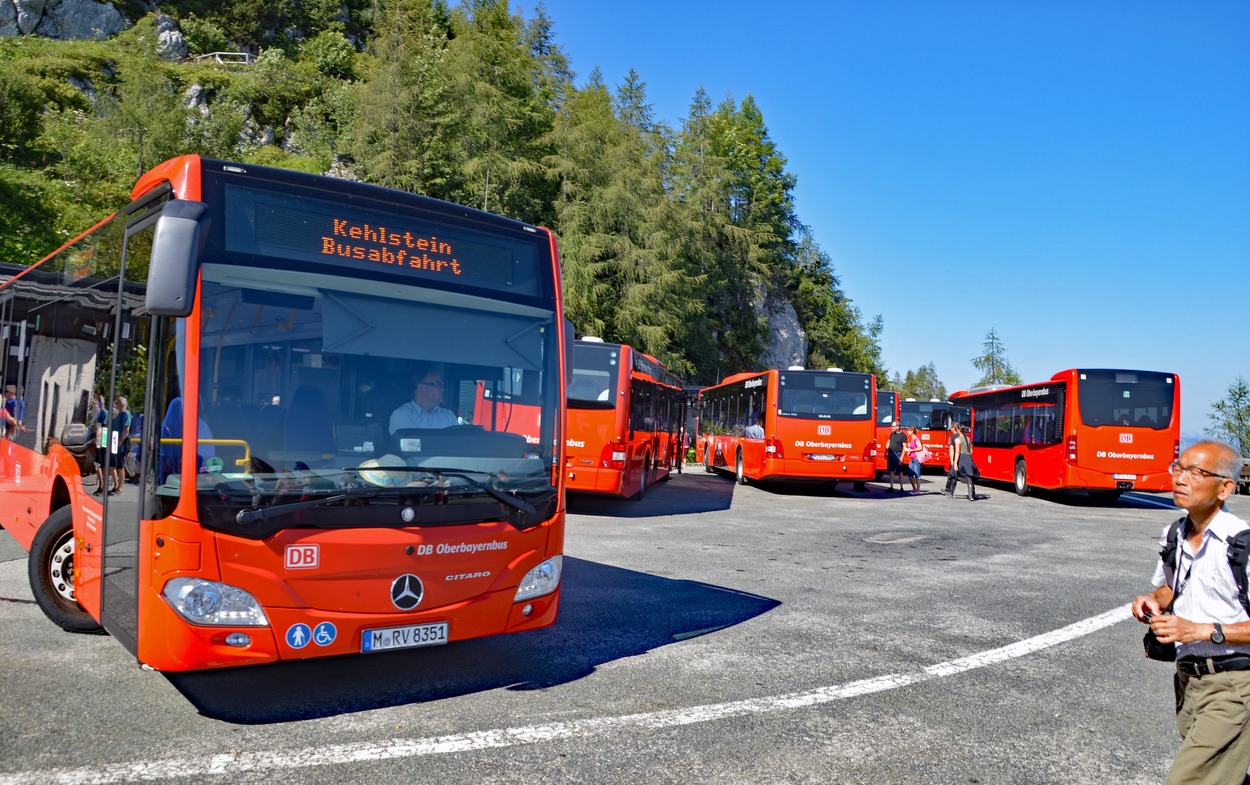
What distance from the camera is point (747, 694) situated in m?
5.53

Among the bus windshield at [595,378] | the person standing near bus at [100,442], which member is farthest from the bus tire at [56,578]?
the bus windshield at [595,378]

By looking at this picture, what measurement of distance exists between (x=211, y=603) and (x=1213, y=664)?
4272 mm

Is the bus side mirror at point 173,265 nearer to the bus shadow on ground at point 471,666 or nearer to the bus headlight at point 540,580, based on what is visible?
the bus shadow on ground at point 471,666

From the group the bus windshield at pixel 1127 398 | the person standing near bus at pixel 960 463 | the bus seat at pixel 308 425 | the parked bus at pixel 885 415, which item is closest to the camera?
the bus seat at pixel 308 425

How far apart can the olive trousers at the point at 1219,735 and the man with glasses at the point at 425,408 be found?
377 centimetres

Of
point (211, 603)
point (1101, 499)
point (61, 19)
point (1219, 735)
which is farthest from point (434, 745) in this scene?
point (61, 19)

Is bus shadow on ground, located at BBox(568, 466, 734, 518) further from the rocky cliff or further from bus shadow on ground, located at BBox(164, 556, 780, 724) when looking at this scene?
the rocky cliff

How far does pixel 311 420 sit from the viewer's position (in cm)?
488

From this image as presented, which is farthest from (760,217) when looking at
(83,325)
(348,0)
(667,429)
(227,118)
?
(83,325)

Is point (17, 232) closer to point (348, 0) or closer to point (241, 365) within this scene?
point (241, 365)

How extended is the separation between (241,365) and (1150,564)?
37.0 ft

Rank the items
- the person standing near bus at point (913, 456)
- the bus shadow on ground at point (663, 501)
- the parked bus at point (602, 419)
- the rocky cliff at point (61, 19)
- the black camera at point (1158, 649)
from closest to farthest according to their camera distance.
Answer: the black camera at point (1158, 649) < the parked bus at point (602, 419) < the bus shadow on ground at point (663, 501) < the person standing near bus at point (913, 456) < the rocky cliff at point (61, 19)

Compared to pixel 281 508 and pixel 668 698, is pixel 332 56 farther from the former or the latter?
pixel 668 698

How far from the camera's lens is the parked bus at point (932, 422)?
3353 cm
